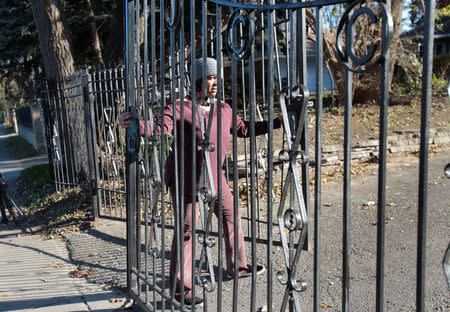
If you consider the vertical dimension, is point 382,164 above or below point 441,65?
below

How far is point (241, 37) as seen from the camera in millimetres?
2152

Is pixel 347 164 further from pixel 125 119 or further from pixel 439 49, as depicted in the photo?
pixel 439 49

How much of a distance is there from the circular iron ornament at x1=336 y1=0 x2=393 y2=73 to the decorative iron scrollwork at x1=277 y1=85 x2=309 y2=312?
305 millimetres

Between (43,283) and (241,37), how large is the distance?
3.55 meters

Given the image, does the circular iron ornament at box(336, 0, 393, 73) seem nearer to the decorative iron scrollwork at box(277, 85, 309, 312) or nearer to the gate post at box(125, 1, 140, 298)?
the decorative iron scrollwork at box(277, 85, 309, 312)

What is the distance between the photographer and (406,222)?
5.23 meters

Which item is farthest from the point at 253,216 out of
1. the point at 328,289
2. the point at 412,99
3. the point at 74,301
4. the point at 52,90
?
the point at 412,99

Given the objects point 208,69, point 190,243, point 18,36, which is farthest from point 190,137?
point 18,36

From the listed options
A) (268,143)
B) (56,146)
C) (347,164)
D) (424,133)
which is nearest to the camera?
(424,133)

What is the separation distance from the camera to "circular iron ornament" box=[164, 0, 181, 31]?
9.09 feet

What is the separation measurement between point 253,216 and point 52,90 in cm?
719

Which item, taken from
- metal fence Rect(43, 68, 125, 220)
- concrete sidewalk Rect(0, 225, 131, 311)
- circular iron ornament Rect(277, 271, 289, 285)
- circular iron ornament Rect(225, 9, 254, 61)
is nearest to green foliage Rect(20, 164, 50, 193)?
metal fence Rect(43, 68, 125, 220)

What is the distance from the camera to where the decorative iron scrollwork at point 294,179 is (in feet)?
6.08

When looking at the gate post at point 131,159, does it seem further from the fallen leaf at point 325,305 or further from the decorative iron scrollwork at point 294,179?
the decorative iron scrollwork at point 294,179
